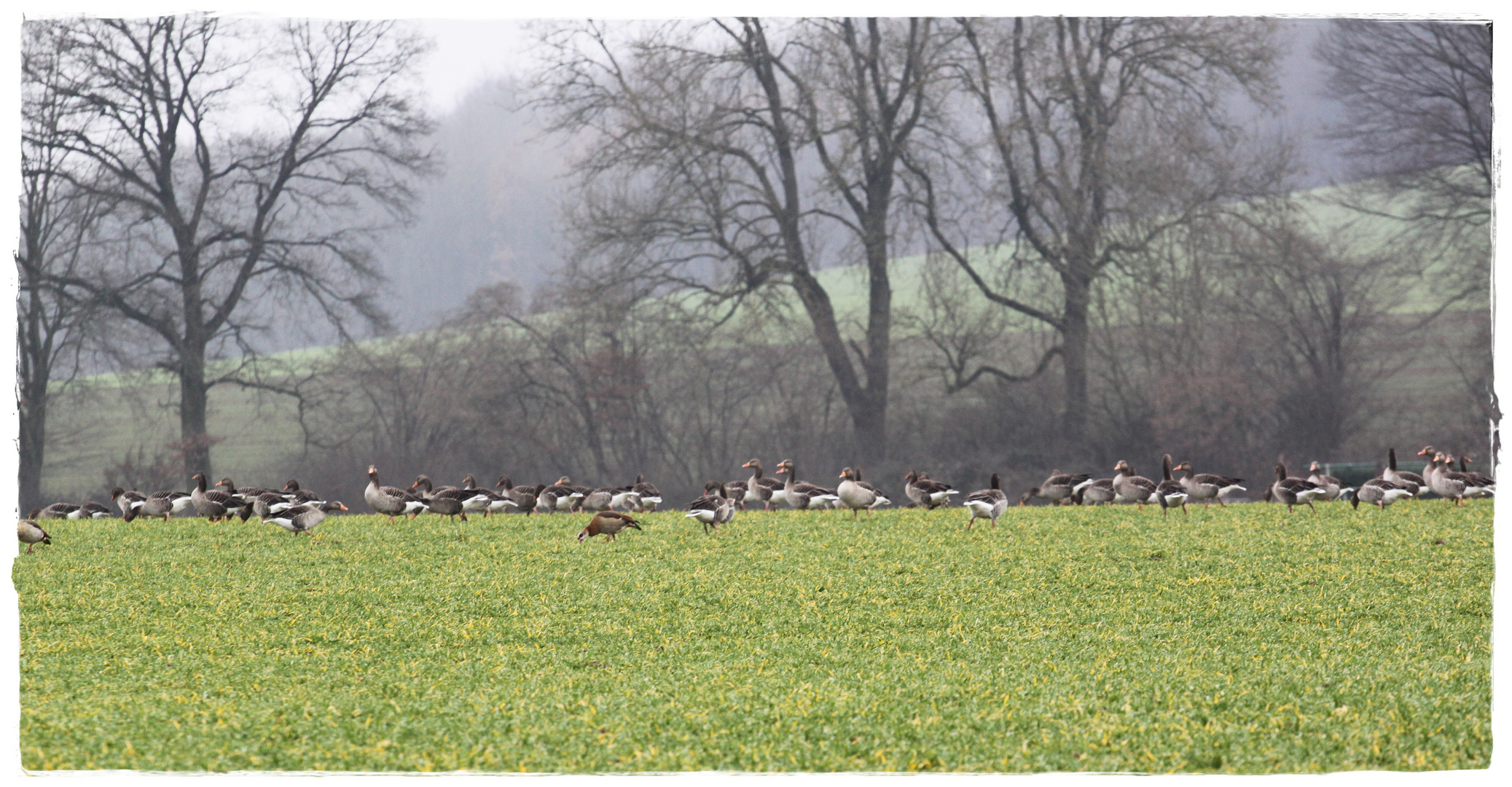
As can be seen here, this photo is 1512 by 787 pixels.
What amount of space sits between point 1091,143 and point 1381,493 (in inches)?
598

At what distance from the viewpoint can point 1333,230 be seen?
108 ft

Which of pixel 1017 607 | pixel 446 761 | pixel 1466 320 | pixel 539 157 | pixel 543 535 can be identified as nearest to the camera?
pixel 446 761

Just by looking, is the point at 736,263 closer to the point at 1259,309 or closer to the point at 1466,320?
the point at 1259,309

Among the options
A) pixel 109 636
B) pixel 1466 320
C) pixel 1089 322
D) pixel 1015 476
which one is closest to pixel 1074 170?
pixel 1089 322

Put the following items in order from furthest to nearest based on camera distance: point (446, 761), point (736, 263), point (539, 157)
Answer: point (539, 157) < point (736, 263) < point (446, 761)

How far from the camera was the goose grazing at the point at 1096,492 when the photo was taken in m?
21.0

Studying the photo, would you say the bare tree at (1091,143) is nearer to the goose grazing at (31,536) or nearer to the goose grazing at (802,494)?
the goose grazing at (802,494)

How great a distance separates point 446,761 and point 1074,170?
28.6 meters

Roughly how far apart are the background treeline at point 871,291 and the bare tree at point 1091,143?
0.28 ft

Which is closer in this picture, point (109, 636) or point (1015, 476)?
point (109, 636)

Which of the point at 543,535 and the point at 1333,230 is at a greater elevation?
the point at 1333,230

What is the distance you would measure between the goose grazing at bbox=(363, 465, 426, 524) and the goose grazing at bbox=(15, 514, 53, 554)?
468 centimetres

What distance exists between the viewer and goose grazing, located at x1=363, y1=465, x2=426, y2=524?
19094 millimetres

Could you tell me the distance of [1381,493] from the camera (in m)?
19.0
